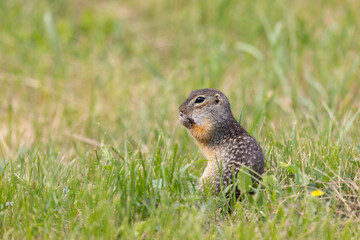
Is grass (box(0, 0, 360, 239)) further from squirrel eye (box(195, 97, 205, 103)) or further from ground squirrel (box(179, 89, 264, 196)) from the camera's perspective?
squirrel eye (box(195, 97, 205, 103))

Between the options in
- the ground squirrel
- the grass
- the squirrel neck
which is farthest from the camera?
the squirrel neck

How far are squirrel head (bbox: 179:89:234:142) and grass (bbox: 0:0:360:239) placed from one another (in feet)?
0.84

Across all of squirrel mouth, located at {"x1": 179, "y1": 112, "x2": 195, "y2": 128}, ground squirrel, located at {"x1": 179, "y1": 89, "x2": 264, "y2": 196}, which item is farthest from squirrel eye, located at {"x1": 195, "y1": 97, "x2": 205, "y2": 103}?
squirrel mouth, located at {"x1": 179, "y1": 112, "x2": 195, "y2": 128}

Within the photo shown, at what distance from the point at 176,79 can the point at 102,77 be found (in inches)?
39.8

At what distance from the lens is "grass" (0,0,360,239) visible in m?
3.59

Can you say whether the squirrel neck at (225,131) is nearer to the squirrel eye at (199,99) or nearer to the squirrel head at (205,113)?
the squirrel head at (205,113)

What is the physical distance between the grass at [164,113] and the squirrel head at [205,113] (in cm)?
25

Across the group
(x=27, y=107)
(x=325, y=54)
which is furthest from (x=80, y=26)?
(x=325, y=54)

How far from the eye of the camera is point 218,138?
172 inches

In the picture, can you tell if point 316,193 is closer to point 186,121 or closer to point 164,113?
point 186,121

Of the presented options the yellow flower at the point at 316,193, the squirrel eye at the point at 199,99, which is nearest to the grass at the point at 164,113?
the yellow flower at the point at 316,193

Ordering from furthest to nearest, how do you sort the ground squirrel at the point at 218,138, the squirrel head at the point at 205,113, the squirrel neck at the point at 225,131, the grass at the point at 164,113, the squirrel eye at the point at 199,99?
the squirrel eye at the point at 199,99, the squirrel head at the point at 205,113, the squirrel neck at the point at 225,131, the ground squirrel at the point at 218,138, the grass at the point at 164,113

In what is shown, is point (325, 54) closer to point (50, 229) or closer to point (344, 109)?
point (344, 109)

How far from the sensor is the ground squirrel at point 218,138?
399cm
